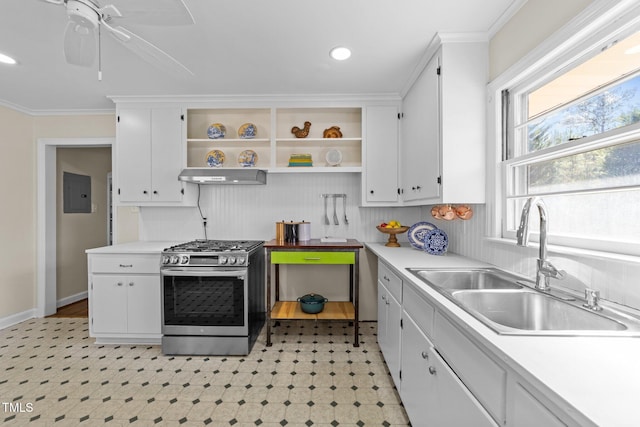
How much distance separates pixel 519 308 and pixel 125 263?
9.87 ft

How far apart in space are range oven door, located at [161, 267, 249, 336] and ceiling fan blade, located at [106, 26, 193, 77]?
5.06ft

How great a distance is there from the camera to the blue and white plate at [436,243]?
7.80ft

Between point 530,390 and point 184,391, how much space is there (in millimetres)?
2123

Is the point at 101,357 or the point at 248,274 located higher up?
the point at 248,274

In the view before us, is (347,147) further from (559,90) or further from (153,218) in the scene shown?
(153,218)

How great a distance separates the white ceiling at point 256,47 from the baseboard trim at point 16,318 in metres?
2.31

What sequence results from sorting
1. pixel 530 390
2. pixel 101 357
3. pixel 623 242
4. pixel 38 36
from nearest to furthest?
pixel 530 390 → pixel 623 242 → pixel 38 36 → pixel 101 357

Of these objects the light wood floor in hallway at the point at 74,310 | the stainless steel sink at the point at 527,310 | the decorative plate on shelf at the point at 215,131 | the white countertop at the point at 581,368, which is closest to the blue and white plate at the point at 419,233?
the stainless steel sink at the point at 527,310

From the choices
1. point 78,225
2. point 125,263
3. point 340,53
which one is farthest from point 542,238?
point 78,225

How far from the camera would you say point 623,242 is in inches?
46.9

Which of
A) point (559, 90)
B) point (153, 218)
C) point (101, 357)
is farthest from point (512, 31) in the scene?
point (101, 357)

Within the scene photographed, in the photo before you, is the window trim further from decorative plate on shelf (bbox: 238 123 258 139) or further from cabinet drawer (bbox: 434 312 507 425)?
decorative plate on shelf (bbox: 238 123 258 139)

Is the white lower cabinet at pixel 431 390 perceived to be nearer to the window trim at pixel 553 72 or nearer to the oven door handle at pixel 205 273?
the window trim at pixel 553 72

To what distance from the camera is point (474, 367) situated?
97cm
